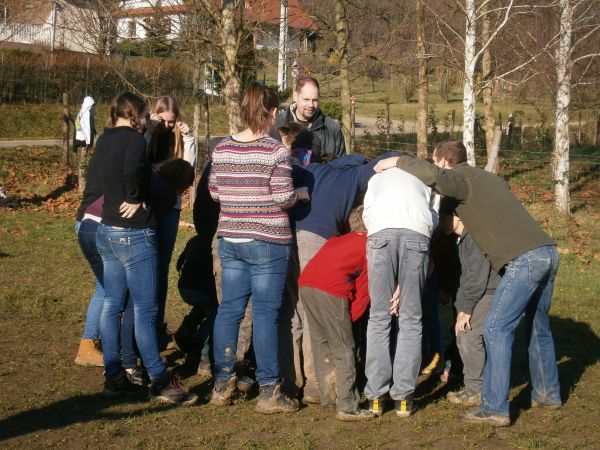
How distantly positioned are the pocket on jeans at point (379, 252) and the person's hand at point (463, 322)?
843mm

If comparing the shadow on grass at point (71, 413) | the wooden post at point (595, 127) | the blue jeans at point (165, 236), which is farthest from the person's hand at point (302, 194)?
the wooden post at point (595, 127)

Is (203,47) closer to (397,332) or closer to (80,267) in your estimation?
(80,267)

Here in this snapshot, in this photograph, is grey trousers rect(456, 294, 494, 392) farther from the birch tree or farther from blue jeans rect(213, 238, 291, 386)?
the birch tree

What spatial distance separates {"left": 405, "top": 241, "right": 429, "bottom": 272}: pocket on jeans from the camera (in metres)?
5.19

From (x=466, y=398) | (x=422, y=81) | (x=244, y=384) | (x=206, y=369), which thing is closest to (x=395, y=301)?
(x=466, y=398)

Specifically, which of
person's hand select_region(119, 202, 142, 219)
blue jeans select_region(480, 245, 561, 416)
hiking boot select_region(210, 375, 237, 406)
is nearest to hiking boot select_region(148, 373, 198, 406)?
hiking boot select_region(210, 375, 237, 406)

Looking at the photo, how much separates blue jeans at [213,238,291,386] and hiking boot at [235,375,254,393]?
31cm

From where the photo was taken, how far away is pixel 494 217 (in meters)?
5.24

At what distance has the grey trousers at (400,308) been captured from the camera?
17.1 feet

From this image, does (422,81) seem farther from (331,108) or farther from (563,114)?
(331,108)

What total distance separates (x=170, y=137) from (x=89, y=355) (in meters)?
1.82

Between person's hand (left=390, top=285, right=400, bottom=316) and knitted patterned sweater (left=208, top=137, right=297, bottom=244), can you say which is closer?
knitted patterned sweater (left=208, top=137, right=297, bottom=244)

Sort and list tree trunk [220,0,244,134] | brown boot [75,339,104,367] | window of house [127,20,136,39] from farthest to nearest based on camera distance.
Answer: window of house [127,20,136,39] → tree trunk [220,0,244,134] → brown boot [75,339,104,367]

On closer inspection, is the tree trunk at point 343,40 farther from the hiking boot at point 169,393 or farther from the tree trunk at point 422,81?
the hiking boot at point 169,393
